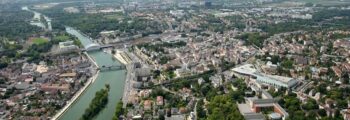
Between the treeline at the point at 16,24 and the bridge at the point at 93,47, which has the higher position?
the bridge at the point at 93,47

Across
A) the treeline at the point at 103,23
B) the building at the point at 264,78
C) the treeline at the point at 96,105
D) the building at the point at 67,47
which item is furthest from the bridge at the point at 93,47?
the building at the point at 264,78

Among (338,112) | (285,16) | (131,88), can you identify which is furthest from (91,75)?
(285,16)

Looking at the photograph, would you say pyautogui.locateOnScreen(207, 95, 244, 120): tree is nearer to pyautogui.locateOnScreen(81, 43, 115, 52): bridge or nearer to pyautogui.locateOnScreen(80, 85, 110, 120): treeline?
pyautogui.locateOnScreen(80, 85, 110, 120): treeline

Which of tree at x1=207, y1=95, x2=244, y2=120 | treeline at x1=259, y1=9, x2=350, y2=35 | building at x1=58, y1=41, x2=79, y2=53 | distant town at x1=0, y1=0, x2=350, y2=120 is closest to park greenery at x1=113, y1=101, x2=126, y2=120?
distant town at x1=0, y1=0, x2=350, y2=120

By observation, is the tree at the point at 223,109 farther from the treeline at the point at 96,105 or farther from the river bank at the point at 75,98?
the river bank at the point at 75,98

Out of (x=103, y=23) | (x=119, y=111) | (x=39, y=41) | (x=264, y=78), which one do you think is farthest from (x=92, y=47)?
(x=119, y=111)

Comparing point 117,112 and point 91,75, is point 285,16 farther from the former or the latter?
point 117,112
